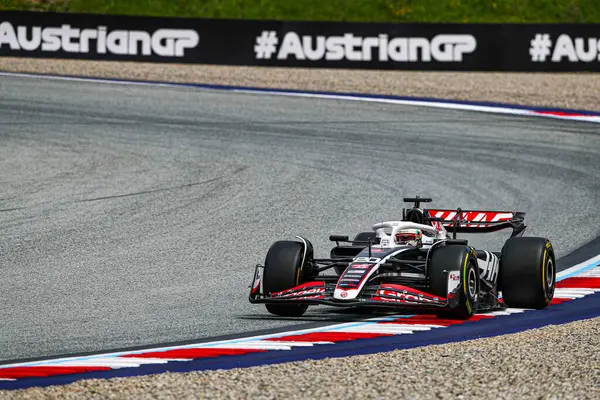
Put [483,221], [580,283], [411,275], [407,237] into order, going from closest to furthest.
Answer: [407,237]
[411,275]
[483,221]
[580,283]

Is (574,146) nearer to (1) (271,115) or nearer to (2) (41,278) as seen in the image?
(1) (271,115)

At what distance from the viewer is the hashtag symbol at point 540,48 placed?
27828 millimetres

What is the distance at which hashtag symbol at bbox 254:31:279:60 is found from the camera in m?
28.2

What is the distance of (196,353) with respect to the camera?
28.2 feet

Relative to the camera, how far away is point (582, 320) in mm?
9914

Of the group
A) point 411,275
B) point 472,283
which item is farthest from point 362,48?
point 472,283

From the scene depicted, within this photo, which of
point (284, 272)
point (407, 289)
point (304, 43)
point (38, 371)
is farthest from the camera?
point (304, 43)

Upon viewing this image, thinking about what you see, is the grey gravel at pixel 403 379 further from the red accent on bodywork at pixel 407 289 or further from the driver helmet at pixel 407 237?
the driver helmet at pixel 407 237

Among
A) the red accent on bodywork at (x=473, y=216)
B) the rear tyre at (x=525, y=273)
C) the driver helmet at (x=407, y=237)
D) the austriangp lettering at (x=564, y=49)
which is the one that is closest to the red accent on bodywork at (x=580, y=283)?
the red accent on bodywork at (x=473, y=216)

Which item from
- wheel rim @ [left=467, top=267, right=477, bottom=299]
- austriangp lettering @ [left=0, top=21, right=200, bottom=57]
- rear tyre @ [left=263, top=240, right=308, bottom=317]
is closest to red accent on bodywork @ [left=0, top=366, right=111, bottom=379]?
rear tyre @ [left=263, top=240, right=308, bottom=317]

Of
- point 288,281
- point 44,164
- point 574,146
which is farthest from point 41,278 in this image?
point 574,146

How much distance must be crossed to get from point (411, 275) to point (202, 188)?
7340 mm

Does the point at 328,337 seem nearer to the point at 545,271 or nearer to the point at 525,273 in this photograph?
the point at 525,273

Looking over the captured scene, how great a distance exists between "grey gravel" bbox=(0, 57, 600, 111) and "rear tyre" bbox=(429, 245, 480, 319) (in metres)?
16.6
